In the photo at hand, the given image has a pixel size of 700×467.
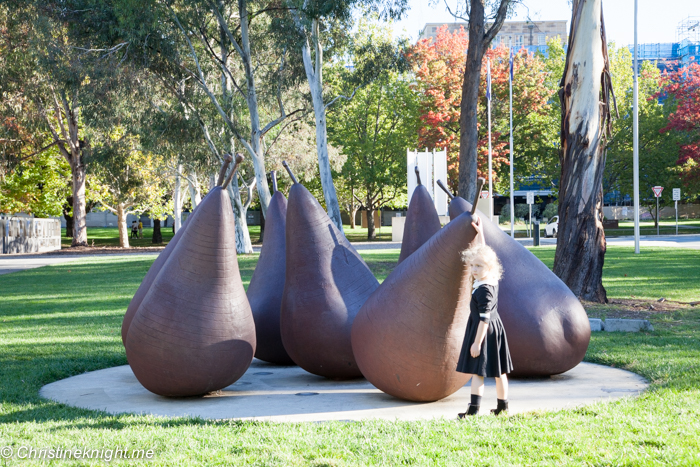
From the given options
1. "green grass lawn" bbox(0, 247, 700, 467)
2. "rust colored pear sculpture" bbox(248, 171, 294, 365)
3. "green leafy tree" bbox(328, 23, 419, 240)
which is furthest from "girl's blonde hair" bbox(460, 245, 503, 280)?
"green leafy tree" bbox(328, 23, 419, 240)

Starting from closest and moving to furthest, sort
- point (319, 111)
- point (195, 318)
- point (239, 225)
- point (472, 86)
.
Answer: point (195, 318) < point (472, 86) < point (319, 111) < point (239, 225)

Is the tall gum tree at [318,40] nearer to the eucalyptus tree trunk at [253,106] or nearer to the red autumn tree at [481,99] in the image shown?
the eucalyptus tree trunk at [253,106]

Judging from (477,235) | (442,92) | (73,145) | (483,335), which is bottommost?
(483,335)

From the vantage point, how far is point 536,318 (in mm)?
6305

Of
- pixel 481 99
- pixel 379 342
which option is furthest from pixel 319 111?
pixel 481 99

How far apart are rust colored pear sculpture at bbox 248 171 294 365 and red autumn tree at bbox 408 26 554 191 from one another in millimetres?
32081

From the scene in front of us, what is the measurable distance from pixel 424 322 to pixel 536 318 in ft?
4.91

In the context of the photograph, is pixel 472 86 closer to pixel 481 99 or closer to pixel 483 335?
pixel 483 335

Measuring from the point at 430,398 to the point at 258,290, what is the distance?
2.47 m

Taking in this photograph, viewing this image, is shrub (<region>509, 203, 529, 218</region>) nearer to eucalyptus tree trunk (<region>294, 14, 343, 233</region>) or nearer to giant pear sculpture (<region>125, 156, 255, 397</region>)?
eucalyptus tree trunk (<region>294, 14, 343, 233</region>)

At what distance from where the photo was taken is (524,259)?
21.9 feet

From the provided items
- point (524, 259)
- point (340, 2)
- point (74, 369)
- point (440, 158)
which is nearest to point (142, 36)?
point (340, 2)

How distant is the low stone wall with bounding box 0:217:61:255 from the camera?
34.8 meters

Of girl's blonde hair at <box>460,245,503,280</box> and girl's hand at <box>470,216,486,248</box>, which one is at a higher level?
girl's hand at <box>470,216,486,248</box>
